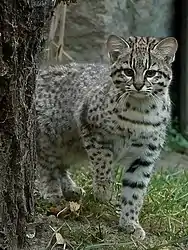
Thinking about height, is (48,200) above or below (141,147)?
below

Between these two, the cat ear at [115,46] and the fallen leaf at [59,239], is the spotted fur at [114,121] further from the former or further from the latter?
the fallen leaf at [59,239]

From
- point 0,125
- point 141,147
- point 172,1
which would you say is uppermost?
point 172,1

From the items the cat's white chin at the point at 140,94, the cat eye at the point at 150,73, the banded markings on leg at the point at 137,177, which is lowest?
the banded markings on leg at the point at 137,177

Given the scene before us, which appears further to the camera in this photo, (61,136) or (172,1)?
(172,1)

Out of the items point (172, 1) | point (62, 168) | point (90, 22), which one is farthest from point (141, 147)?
point (172, 1)

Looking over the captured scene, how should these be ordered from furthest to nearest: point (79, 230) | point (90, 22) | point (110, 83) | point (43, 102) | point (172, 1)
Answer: point (172, 1) < point (90, 22) < point (43, 102) < point (110, 83) < point (79, 230)

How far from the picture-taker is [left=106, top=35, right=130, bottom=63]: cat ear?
4.30 meters

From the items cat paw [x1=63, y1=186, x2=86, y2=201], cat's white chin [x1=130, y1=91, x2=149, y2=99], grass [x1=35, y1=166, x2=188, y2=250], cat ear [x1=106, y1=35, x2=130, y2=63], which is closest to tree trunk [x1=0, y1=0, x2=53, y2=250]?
grass [x1=35, y1=166, x2=188, y2=250]

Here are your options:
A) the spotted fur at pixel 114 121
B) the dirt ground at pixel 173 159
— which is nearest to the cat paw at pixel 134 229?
the spotted fur at pixel 114 121

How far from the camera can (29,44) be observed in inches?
119

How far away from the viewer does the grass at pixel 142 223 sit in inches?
150

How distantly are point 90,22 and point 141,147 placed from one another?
3074mm

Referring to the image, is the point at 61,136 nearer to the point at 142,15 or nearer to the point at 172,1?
the point at 142,15

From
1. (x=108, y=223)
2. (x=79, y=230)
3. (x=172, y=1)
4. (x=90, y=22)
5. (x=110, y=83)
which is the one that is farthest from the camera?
(x=172, y=1)
